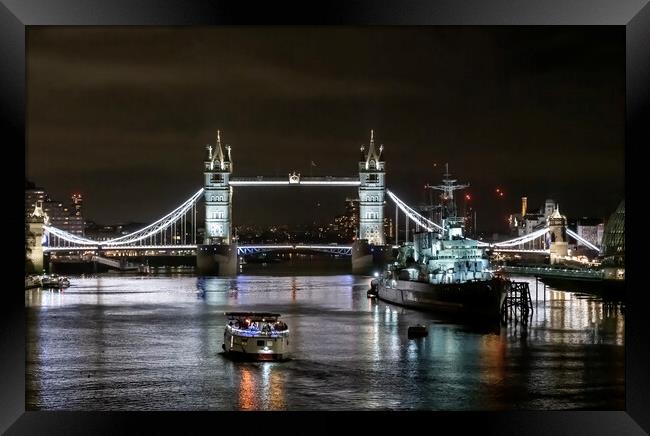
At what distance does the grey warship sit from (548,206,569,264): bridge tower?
1743 cm

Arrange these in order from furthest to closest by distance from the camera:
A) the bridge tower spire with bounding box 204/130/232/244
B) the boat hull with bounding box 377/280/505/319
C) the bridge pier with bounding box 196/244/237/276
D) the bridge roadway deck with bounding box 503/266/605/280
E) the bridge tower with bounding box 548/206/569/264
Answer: the bridge tower spire with bounding box 204/130/232/244, the bridge pier with bounding box 196/244/237/276, the bridge tower with bounding box 548/206/569/264, the bridge roadway deck with bounding box 503/266/605/280, the boat hull with bounding box 377/280/505/319

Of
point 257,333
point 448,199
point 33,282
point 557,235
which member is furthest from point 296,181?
point 257,333

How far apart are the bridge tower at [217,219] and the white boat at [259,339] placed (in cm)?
2891

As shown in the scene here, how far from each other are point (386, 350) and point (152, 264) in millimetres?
42974

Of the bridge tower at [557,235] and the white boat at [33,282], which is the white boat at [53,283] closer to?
the white boat at [33,282]

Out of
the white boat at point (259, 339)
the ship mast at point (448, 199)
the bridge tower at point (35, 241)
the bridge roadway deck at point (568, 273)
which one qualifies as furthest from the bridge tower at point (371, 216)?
the white boat at point (259, 339)

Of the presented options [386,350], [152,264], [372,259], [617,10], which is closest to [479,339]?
[386,350]

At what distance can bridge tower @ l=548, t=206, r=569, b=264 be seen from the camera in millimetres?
41156

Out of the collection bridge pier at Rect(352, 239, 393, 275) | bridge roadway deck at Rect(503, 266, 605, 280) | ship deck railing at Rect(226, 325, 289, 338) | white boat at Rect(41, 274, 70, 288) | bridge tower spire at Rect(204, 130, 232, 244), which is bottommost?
ship deck railing at Rect(226, 325, 289, 338)

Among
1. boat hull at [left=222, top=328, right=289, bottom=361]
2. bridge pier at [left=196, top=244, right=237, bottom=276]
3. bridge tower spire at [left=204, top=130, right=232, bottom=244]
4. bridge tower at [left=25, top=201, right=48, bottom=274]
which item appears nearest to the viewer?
boat hull at [left=222, top=328, right=289, bottom=361]

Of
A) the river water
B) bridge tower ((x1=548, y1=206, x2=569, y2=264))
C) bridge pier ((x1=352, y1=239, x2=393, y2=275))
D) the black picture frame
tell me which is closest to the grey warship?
the river water

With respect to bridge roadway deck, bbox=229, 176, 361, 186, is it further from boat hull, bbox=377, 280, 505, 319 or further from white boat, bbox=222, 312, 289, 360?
white boat, bbox=222, 312, 289, 360

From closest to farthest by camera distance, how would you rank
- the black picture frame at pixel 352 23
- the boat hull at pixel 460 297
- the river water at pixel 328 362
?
the black picture frame at pixel 352 23 → the river water at pixel 328 362 → the boat hull at pixel 460 297

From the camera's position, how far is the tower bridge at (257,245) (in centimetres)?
4156
